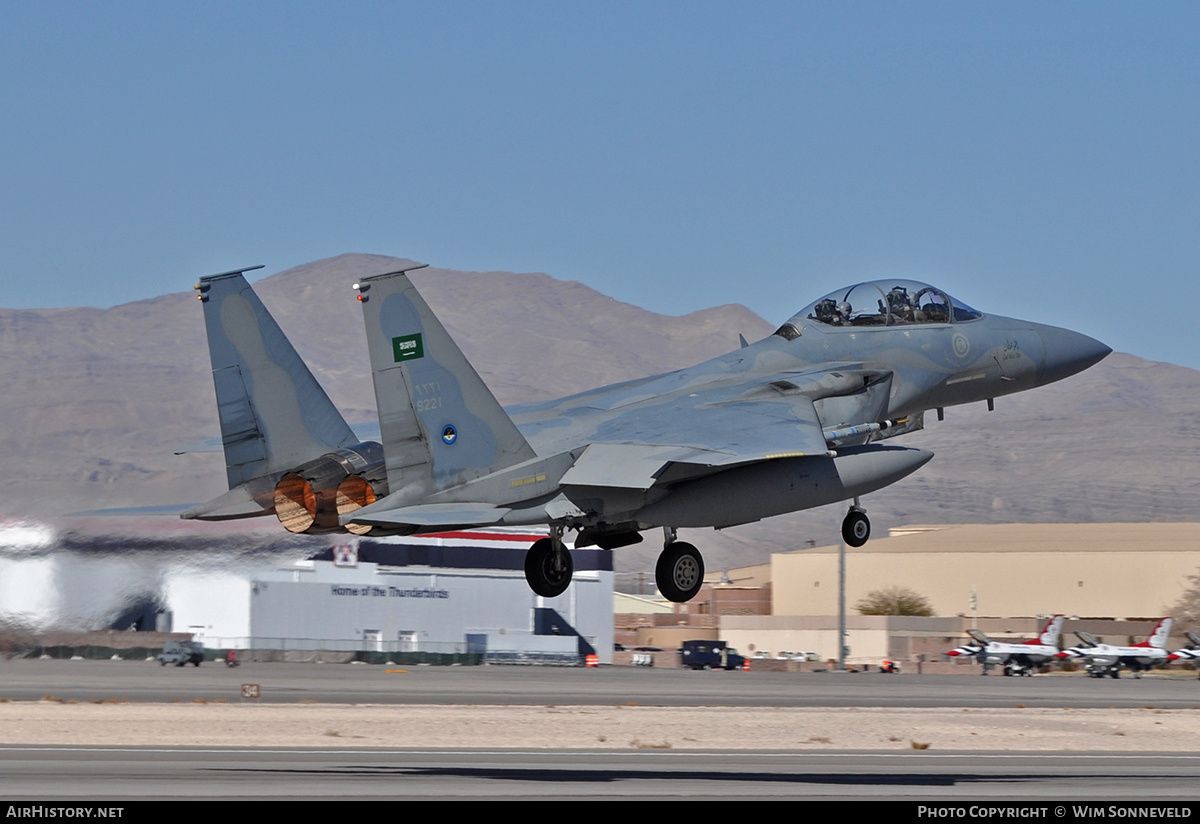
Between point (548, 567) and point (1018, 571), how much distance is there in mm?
69268

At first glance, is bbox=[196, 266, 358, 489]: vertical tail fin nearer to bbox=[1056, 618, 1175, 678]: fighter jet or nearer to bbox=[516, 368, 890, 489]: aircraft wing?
bbox=[516, 368, 890, 489]: aircraft wing

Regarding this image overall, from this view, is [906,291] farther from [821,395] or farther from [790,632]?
[790,632]

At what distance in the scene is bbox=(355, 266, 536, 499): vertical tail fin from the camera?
20.1m

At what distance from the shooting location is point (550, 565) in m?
20.5

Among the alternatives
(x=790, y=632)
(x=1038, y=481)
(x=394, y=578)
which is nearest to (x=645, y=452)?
(x=394, y=578)

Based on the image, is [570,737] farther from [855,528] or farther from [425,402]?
[425,402]

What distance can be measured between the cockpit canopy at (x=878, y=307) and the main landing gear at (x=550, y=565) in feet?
17.1

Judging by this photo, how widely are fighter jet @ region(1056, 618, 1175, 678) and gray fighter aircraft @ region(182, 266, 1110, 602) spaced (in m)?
39.7

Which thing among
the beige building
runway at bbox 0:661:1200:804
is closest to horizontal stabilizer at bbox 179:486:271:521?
runway at bbox 0:661:1200:804

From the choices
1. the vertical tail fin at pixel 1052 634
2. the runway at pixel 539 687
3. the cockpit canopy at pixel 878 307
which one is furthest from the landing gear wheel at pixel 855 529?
the vertical tail fin at pixel 1052 634

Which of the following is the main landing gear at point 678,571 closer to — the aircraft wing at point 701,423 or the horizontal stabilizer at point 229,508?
A: the aircraft wing at point 701,423

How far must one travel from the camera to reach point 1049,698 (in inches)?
1778

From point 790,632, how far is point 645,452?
60675 millimetres

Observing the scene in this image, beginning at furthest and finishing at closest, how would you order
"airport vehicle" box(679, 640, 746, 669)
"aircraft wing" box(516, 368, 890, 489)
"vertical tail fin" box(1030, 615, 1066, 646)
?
"vertical tail fin" box(1030, 615, 1066, 646) < "airport vehicle" box(679, 640, 746, 669) < "aircraft wing" box(516, 368, 890, 489)
